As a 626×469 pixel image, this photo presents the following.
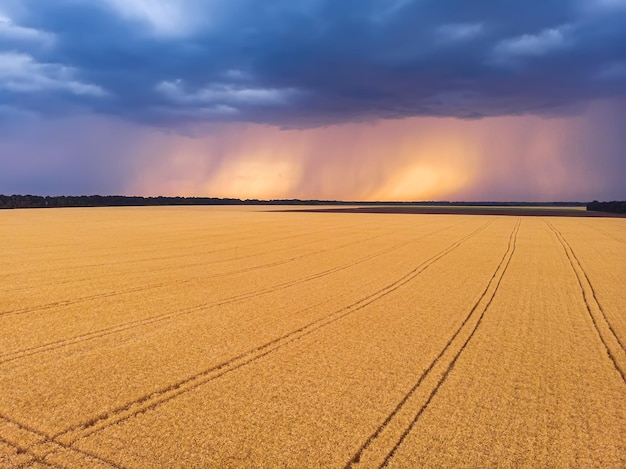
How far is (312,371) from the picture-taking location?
4883 mm

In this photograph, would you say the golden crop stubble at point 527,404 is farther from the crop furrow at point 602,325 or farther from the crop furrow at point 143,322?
the crop furrow at point 143,322

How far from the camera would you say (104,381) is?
4.61 m

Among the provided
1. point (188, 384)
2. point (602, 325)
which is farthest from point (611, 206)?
point (188, 384)

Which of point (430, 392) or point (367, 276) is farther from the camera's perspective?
point (367, 276)

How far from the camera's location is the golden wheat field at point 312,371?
3.46 meters

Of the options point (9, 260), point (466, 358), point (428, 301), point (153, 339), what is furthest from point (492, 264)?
point (9, 260)

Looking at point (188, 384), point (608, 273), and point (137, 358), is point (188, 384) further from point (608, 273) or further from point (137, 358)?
point (608, 273)

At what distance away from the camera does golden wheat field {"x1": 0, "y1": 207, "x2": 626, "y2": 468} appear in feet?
11.4

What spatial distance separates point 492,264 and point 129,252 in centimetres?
1157

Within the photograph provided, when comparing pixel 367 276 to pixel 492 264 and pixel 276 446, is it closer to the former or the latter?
pixel 492 264

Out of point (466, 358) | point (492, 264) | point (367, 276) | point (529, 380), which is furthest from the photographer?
point (492, 264)

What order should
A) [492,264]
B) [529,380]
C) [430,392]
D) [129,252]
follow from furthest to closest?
[129,252] → [492,264] → [529,380] → [430,392]

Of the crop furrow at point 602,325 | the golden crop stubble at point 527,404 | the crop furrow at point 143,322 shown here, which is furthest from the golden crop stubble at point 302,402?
the crop furrow at point 143,322

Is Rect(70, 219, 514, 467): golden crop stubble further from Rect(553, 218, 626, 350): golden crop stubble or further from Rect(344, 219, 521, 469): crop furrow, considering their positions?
Rect(553, 218, 626, 350): golden crop stubble
